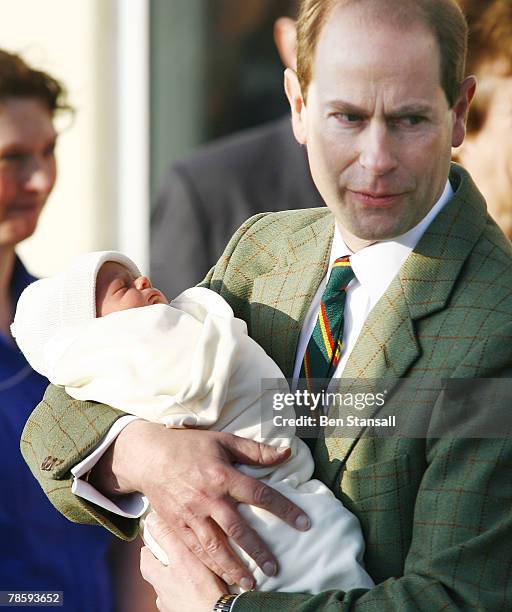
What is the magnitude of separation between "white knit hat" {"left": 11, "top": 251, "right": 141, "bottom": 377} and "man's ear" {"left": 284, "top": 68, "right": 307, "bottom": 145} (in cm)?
45

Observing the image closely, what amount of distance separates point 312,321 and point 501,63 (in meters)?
1.59

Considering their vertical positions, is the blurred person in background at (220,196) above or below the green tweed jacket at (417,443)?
below

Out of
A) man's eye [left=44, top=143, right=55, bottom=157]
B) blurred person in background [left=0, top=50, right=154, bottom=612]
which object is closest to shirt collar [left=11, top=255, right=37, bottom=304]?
blurred person in background [left=0, top=50, right=154, bottom=612]

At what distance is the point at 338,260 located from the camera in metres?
2.27

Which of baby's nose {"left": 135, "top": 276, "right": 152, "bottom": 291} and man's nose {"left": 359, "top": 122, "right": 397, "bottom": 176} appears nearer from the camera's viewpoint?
man's nose {"left": 359, "top": 122, "right": 397, "bottom": 176}

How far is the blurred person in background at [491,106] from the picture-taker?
3.50 metres

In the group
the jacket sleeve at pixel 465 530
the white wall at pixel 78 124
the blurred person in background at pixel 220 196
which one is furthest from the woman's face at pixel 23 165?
the jacket sleeve at pixel 465 530

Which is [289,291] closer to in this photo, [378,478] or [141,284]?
[141,284]

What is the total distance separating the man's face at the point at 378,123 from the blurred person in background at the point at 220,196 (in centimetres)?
225

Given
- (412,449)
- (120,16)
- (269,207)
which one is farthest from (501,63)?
(120,16)

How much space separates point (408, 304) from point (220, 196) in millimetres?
2543

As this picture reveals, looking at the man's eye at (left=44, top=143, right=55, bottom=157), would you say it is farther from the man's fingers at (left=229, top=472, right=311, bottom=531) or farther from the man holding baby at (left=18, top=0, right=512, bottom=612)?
the man's fingers at (left=229, top=472, right=311, bottom=531)

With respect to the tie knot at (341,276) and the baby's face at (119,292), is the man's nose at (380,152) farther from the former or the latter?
the baby's face at (119,292)

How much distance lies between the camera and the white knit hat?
2248mm
